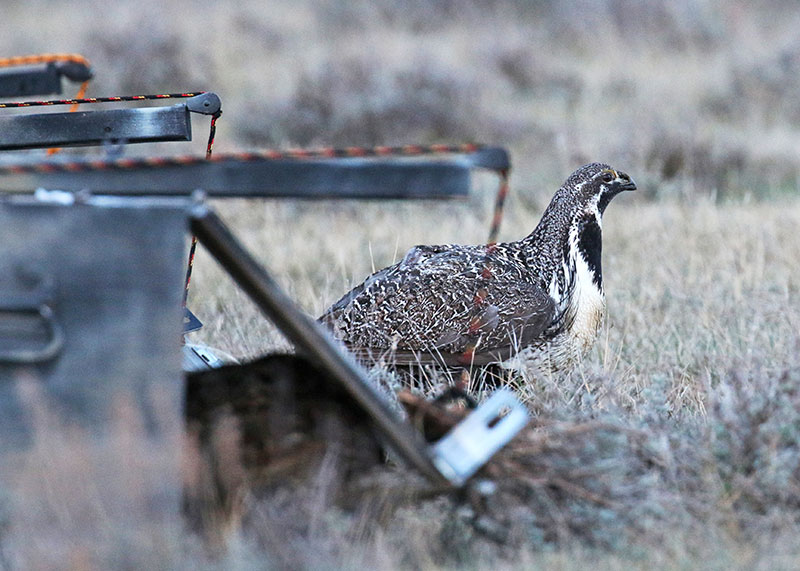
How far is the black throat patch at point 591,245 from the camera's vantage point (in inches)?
199

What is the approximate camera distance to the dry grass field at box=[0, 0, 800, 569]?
321 centimetres

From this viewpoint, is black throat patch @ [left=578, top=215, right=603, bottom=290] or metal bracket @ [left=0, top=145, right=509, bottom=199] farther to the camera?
black throat patch @ [left=578, top=215, right=603, bottom=290]

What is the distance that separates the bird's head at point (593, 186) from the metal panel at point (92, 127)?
1.67m

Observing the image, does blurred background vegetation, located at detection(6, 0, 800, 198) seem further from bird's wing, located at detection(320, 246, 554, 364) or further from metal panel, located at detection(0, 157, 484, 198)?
metal panel, located at detection(0, 157, 484, 198)

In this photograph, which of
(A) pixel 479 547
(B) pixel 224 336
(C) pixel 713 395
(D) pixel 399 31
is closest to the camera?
(A) pixel 479 547

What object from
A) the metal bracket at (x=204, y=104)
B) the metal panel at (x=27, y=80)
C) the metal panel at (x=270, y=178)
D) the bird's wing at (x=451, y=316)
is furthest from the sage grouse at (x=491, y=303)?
the metal panel at (x=27, y=80)

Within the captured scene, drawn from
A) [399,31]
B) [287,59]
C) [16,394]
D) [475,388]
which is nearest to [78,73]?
[475,388]

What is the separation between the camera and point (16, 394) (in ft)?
9.70

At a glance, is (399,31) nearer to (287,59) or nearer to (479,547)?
(287,59)

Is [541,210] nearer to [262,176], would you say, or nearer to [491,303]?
[491,303]

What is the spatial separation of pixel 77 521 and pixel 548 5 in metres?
21.3

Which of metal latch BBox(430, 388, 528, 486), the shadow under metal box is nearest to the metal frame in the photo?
the shadow under metal box

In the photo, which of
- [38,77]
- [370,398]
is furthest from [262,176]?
[38,77]

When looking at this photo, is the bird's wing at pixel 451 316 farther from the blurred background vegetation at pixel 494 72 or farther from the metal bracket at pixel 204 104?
the blurred background vegetation at pixel 494 72
